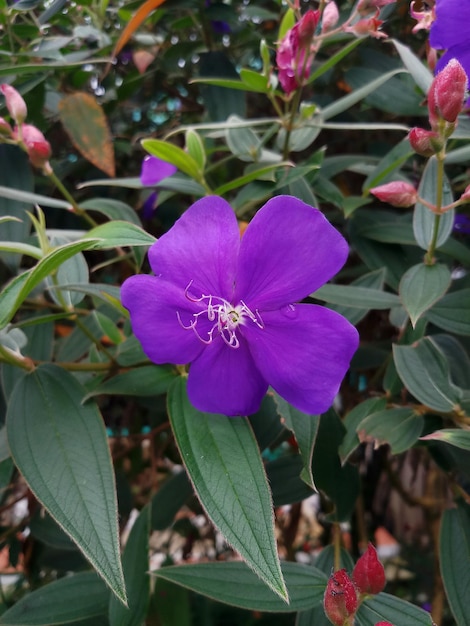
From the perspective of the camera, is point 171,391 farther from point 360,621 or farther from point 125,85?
point 125,85

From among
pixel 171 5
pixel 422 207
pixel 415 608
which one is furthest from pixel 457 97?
pixel 171 5

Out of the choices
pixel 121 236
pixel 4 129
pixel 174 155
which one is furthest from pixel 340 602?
pixel 4 129

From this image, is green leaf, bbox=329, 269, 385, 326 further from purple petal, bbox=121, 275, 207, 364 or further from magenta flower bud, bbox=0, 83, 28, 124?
magenta flower bud, bbox=0, 83, 28, 124

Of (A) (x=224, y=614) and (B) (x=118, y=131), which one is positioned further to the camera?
(B) (x=118, y=131)

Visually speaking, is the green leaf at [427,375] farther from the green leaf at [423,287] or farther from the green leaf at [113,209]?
the green leaf at [113,209]

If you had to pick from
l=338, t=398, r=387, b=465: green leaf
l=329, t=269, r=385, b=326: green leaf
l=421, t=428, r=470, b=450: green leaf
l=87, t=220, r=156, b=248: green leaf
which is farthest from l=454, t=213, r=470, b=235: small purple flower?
l=87, t=220, r=156, b=248: green leaf

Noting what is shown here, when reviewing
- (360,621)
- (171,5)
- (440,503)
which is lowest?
(440,503)
